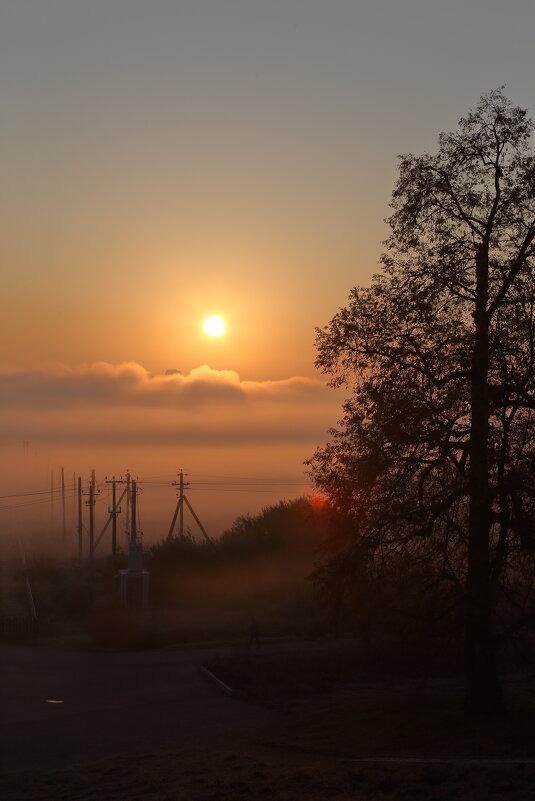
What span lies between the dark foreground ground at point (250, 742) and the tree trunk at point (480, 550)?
764 millimetres

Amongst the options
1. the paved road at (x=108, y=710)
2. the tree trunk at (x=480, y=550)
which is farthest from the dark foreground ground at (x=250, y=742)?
the tree trunk at (x=480, y=550)

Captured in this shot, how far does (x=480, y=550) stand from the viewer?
18062 millimetres

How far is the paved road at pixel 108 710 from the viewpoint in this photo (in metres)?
19.2

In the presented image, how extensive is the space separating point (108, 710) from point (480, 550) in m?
11.5

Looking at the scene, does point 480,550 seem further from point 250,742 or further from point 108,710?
point 108,710

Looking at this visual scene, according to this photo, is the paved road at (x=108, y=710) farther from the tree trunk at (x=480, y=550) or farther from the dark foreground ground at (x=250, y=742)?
the tree trunk at (x=480, y=550)

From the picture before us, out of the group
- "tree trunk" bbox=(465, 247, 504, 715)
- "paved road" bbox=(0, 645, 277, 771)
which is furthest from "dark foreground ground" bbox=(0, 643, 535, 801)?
"tree trunk" bbox=(465, 247, 504, 715)

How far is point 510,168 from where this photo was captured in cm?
1927

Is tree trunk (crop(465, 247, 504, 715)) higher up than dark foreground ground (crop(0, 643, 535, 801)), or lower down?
higher up

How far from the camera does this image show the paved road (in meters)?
19.2

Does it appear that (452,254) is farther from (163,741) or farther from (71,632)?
(71,632)

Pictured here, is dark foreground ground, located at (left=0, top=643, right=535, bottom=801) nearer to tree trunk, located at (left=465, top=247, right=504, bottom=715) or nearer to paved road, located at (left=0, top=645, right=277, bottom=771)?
paved road, located at (left=0, top=645, right=277, bottom=771)

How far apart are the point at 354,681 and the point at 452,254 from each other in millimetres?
15166

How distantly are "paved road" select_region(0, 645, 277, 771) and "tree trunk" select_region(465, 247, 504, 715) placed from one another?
5145 millimetres
